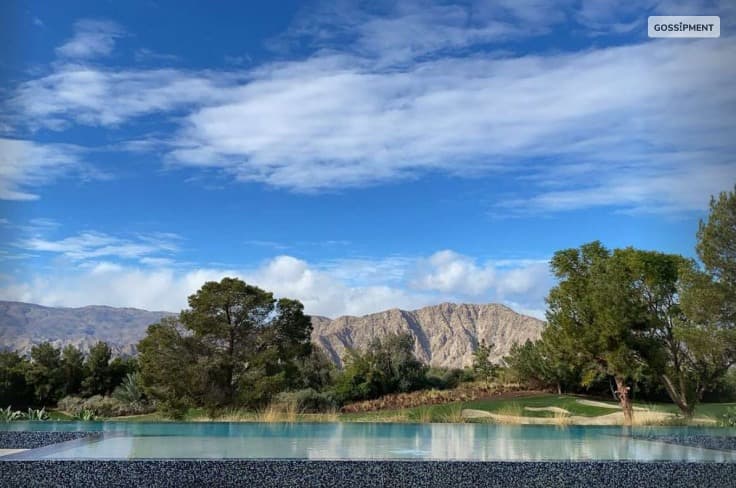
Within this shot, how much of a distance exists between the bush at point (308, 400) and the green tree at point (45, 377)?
4.92 m

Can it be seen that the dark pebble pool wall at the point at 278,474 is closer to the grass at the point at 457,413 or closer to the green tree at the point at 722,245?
the grass at the point at 457,413

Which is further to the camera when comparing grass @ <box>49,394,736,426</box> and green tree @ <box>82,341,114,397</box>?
green tree @ <box>82,341,114,397</box>

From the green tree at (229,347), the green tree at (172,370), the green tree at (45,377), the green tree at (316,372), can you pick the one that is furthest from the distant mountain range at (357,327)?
the green tree at (229,347)

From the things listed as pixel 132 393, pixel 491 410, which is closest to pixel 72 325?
pixel 132 393

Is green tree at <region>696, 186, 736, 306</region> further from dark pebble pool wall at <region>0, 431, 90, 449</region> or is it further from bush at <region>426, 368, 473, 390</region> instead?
dark pebble pool wall at <region>0, 431, 90, 449</region>

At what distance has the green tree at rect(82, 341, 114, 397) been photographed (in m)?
13.4

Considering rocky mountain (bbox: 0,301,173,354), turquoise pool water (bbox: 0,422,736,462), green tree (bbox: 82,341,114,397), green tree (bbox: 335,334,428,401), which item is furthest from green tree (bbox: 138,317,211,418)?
rocky mountain (bbox: 0,301,173,354)

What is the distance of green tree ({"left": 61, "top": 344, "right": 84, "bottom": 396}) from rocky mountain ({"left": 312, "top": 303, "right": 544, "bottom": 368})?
16.9 m

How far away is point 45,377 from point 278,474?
11.2 metres

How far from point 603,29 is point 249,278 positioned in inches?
366

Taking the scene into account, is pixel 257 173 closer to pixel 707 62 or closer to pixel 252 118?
pixel 252 118

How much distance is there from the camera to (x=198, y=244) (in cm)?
1434

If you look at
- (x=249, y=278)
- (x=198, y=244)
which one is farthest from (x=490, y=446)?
(x=249, y=278)

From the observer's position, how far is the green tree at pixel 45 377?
43.2 feet
